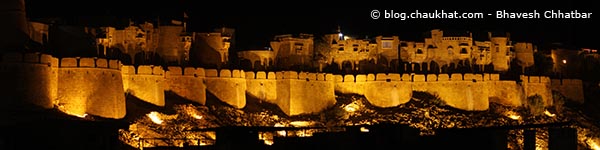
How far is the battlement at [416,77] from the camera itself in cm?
6938

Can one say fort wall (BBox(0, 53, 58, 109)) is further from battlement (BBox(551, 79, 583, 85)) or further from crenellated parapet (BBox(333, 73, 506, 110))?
battlement (BBox(551, 79, 583, 85))

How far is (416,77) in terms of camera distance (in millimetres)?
70312

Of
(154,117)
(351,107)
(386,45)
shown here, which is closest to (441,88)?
(386,45)

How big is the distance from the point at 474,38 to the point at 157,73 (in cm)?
2350

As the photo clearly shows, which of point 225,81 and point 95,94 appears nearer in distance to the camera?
point 95,94

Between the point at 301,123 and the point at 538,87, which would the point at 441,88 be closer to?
the point at 538,87

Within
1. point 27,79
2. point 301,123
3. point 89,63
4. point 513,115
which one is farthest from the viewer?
point 513,115

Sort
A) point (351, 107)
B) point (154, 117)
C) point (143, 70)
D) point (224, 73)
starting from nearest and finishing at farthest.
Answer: point (154, 117)
point (143, 70)
point (224, 73)
point (351, 107)

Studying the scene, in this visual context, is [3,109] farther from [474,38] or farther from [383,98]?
[474,38]

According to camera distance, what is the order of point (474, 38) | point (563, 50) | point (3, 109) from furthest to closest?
point (563, 50)
point (474, 38)
point (3, 109)

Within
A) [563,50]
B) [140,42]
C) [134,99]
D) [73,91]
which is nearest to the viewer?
[73,91]

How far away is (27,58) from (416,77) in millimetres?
26165

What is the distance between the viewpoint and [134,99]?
58.4 m

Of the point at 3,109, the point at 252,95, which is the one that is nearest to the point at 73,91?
the point at 3,109
